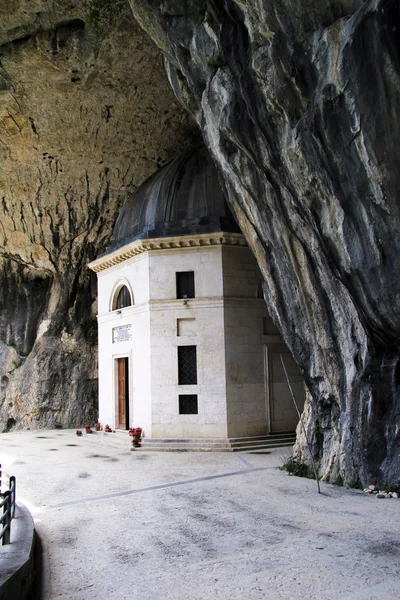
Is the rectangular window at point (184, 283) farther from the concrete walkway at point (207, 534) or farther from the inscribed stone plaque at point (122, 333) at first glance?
the concrete walkway at point (207, 534)

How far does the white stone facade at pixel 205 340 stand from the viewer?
638 inches

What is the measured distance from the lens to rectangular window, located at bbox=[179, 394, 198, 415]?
1642 centimetres

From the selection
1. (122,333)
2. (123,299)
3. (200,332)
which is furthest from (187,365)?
(123,299)

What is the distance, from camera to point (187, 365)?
55.0 feet

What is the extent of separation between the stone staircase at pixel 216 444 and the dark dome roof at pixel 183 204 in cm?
633

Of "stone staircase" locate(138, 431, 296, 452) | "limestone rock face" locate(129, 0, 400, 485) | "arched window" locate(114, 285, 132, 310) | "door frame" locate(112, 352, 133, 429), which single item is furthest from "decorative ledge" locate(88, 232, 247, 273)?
"stone staircase" locate(138, 431, 296, 452)

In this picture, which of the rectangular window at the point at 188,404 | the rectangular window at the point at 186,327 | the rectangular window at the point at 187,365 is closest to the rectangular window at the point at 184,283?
the rectangular window at the point at 186,327

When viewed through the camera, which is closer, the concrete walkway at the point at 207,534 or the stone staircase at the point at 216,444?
the concrete walkway at the point at 207,534

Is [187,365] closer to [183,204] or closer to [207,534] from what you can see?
[183,204]

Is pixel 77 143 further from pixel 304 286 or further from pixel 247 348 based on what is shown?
pixel 304 286

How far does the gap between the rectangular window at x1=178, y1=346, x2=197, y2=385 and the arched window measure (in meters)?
3.17

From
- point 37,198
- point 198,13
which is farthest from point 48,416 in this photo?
point 198,13

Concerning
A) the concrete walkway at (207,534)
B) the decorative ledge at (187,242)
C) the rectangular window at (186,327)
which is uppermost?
the decorative ledge at (187,242)

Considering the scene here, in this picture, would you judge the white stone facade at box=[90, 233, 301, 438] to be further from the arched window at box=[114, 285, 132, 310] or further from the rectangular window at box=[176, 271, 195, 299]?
the arched window at box=[114, 285, 132, 310]
